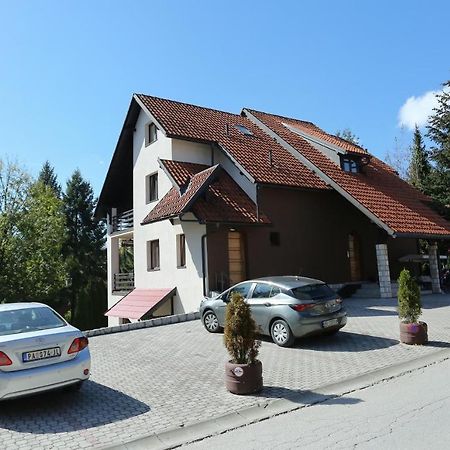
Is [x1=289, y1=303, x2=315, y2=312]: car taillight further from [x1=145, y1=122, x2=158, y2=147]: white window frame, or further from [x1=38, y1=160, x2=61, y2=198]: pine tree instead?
[x1=38, y1=160, x2=61, y2=198]: pine tree

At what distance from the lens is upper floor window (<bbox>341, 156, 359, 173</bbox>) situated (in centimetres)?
2161

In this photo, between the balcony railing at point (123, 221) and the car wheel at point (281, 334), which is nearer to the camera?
the car wheel at point (281, 334)

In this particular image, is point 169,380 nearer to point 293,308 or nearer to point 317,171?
point 293,308

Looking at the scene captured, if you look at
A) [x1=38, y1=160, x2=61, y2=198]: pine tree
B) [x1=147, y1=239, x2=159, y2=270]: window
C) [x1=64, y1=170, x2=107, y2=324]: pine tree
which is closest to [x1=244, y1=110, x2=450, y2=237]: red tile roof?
[x1=147, y1=239, x2=159, y2=270]: window

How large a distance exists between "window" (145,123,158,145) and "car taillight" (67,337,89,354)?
1610 centimetres

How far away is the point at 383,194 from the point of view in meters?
20.4

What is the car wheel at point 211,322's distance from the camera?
1244 centimetres

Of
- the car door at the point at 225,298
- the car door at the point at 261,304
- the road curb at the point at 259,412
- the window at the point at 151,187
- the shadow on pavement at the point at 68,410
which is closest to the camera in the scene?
the road curb at the point at 259,412

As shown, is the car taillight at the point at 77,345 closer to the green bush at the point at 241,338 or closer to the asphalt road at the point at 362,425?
the green bush at the point at 241,338

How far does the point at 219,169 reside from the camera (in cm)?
1797

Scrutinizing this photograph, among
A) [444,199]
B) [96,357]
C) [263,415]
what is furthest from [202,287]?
[444,199]

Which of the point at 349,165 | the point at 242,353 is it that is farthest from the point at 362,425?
the point at 349,165

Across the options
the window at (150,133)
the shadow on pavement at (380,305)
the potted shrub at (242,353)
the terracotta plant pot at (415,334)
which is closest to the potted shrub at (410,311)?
the terracotta plant pot at (415,334)

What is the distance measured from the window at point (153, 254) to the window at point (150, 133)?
491 cm
